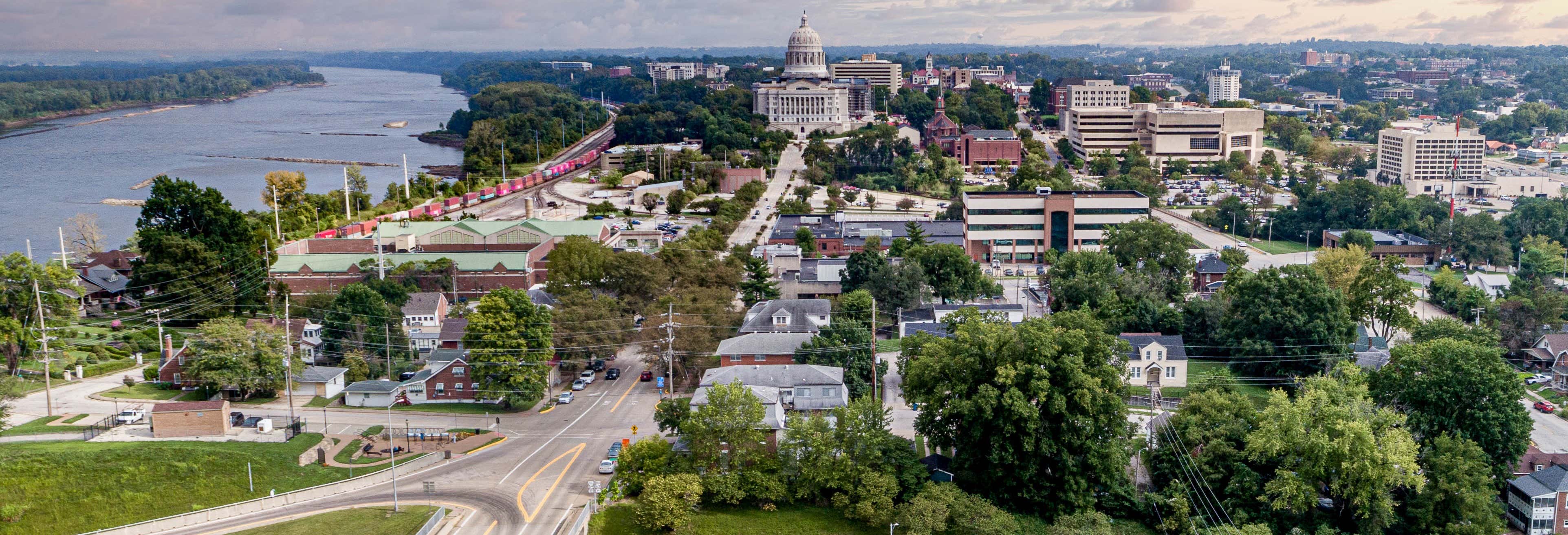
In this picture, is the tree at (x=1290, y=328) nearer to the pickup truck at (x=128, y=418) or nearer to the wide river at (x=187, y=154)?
the pickup truck at (x=128, y=418)

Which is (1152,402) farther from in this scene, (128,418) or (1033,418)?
(128,418)

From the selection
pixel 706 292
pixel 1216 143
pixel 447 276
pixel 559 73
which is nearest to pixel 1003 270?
pixel 706 292

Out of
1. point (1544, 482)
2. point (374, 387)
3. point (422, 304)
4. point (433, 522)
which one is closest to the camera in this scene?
point (433, 522)

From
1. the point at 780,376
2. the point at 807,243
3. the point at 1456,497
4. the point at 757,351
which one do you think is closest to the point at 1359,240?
the point at 807,243

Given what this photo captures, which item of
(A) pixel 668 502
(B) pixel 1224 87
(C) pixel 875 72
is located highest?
(C) pixel 875 72

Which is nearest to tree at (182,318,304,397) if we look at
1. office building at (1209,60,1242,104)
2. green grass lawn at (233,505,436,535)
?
green grass lawn at (233,505,436,535)
